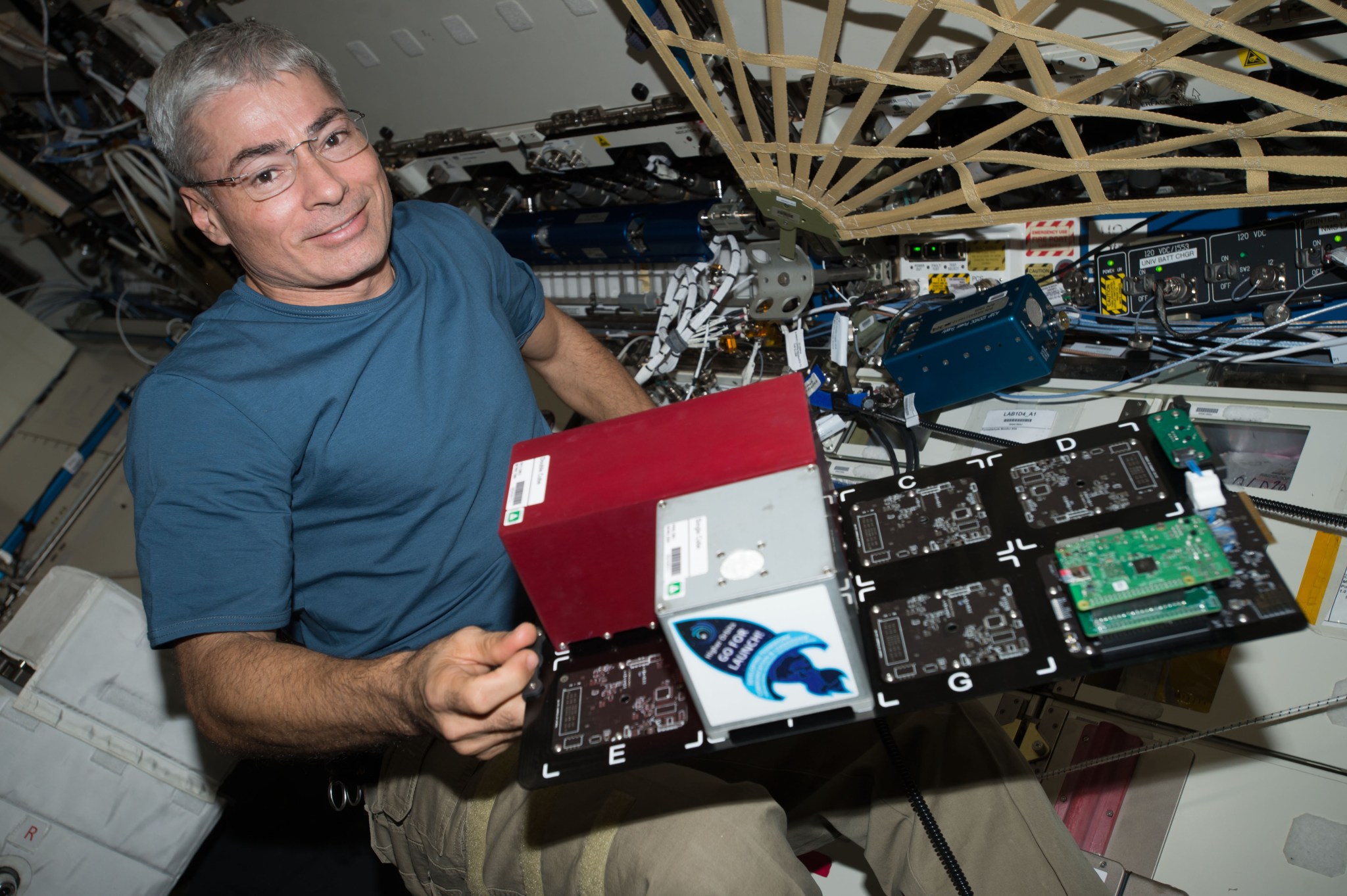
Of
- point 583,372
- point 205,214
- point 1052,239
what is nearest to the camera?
point 205,214

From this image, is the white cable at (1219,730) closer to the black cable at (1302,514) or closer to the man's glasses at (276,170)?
the black cable at (1302,514)

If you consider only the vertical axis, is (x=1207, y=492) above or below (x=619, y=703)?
above

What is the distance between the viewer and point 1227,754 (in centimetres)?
181

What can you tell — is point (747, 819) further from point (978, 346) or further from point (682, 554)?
point (978, 346)

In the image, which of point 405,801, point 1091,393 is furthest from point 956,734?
point 405,801

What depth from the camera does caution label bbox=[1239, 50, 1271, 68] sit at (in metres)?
1.83

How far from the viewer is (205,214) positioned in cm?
172

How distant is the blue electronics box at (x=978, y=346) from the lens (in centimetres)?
224

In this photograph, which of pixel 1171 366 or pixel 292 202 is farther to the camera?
pixel 1171 366

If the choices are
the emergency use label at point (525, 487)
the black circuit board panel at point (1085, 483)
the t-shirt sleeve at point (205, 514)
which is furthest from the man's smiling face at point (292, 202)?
the black circuit board panel at point (1085, 483)

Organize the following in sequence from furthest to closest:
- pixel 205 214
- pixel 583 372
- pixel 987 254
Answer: pixel 987 254, pixel 583 372, pixel 205 214

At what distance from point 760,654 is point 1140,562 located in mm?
583

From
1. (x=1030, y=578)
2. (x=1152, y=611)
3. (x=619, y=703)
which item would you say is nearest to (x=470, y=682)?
(x=619, y=703)

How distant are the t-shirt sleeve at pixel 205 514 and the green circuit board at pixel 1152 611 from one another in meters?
1.39
